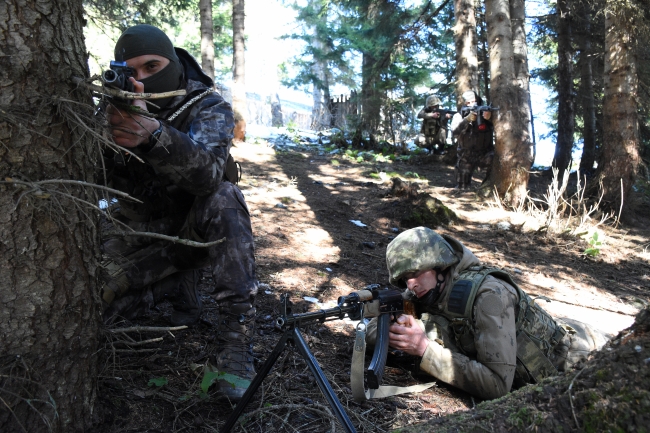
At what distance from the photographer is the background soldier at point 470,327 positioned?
2.67m

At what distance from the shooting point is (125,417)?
2020mm

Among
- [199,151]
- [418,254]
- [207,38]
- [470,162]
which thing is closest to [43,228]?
[199,151]

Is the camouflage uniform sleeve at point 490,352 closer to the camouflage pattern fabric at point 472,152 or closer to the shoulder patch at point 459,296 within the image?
the shoulder patch at point 459,296

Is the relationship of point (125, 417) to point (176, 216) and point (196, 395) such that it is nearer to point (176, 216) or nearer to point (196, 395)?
point (196, 395)

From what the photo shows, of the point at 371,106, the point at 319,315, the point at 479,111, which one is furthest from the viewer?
the point at 371,106

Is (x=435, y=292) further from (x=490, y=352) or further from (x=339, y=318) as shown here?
(x=339, y=318)

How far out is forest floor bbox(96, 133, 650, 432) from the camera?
2.19 metres

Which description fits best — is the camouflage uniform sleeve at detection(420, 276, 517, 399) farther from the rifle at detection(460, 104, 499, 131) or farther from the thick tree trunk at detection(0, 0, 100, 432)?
the rifle at detection(460, 104, 499, 131)

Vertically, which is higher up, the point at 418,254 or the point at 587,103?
the point at 587,103

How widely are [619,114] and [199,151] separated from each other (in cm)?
813

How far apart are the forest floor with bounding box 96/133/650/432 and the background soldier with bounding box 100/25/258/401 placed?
0.17m

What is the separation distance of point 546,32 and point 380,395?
585 inches

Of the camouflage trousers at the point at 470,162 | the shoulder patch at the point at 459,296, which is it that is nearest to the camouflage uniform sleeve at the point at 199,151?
the shoulder patch at the point at 459,296

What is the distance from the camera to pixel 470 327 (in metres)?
2.84
